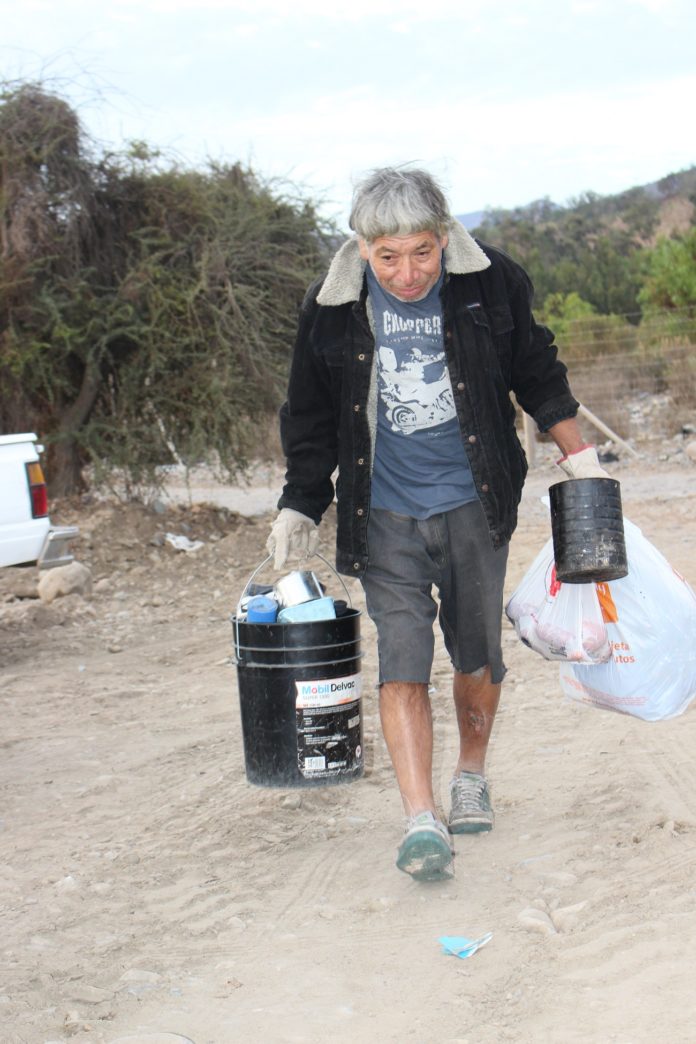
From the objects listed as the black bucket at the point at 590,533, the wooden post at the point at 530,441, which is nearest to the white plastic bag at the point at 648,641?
the black bucket at the point at 590,533

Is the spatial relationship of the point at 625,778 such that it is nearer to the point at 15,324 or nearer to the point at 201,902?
the point at 201,902

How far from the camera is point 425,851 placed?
3.62m

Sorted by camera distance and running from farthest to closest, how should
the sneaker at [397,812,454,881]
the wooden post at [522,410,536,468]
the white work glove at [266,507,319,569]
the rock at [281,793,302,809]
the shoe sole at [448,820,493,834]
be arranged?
the wooden post at [522,410,536,468] < the rock at [281,793,302,809] < the shoe sole at [448,820,493,834] < the white work glove at [266,507,319,569] < the sneaker at [397,812,454,881]

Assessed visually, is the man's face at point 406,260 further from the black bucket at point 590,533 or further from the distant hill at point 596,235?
the distant hill at point 596,235

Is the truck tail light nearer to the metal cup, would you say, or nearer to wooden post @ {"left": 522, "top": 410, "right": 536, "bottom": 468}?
the metal cup

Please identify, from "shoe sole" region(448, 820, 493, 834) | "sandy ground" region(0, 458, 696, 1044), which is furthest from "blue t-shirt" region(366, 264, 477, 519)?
"shoe sole" region(448, 820, 493, 834)

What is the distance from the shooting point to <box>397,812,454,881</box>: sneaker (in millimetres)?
3617

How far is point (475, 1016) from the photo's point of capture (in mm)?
2959

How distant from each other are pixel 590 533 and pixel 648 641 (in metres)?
0.43

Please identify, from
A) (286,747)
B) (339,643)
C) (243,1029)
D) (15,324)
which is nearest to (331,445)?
(339,643)

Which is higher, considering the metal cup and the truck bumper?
the metal cup

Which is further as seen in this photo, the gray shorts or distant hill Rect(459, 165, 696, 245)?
distant hill Rect(459, 165, 696, 245)

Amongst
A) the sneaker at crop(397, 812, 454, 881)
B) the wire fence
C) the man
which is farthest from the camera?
the wire fence

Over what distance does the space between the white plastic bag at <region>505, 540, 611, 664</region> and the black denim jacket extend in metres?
0.28
